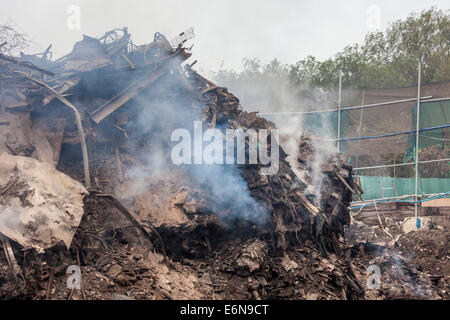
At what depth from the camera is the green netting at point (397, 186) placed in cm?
1373

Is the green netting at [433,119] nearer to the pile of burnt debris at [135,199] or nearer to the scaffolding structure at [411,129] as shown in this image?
the scaffolding structure at [411,129]

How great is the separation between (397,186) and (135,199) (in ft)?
39.5

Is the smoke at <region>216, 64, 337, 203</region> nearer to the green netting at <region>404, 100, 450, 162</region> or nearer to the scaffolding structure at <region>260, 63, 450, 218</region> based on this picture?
the scaffolding structure at <region>260, 63, 450, 218</region>

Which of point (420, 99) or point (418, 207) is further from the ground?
point (420, 99)

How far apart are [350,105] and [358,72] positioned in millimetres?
13700

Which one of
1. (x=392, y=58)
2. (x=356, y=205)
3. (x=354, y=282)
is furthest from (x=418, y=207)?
(x=392, y=58)

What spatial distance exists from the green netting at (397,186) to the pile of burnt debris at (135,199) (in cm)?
718

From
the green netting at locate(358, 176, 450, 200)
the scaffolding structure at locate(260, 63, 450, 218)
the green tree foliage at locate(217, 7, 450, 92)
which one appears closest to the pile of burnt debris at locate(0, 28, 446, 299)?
the scaffolding structure at locate(260, 63, 450, 218)

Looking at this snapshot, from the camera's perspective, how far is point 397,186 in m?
14.3

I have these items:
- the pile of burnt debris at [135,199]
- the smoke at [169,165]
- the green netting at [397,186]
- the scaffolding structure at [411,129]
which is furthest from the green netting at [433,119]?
the smoke at [169,165]

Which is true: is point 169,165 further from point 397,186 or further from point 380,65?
point 380,65

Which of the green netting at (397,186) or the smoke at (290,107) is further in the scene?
the green netting at (397,186)

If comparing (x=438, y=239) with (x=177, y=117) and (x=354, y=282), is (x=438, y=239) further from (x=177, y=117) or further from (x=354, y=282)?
(x=177, y=117)

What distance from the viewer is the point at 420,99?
45.4 ft
